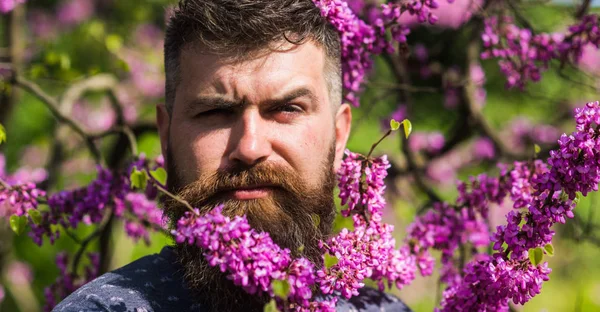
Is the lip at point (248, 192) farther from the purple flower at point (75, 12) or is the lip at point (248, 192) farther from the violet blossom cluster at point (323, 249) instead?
the purple flower at point (75, 12)

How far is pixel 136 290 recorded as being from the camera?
256 centimetres

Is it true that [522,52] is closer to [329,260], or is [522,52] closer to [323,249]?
[323,249]

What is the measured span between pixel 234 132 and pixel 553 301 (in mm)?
6665

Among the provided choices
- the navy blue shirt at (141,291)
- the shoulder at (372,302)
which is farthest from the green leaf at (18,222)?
the shoulder at (372,302)

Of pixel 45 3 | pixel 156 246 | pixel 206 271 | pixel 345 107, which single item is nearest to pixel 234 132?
pixel 206 271

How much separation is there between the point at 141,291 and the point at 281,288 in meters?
0.83

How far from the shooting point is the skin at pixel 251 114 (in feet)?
8.46

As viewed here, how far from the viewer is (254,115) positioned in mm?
2586

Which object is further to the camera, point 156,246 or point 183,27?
point 156,246

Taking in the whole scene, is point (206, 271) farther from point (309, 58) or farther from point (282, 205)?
point (309, 58)

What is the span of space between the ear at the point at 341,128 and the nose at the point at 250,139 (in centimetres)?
56

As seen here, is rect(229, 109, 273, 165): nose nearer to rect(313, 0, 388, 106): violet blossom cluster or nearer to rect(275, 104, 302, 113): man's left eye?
rect(275, 104, 302, 113): man's left eye

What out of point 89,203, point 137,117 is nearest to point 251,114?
point 89,203

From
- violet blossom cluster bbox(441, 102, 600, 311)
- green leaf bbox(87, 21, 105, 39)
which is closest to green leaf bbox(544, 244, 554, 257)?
violet blossom cluster bbox(441, 102, 600, 311)
